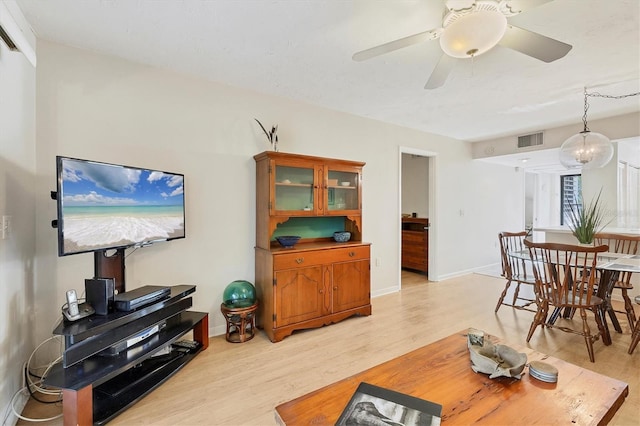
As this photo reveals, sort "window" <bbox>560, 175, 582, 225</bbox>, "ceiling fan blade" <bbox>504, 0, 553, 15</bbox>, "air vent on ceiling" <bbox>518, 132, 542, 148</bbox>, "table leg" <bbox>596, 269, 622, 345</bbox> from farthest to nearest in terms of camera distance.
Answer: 1. "window" <bbox>560, 175, 582, 225</bbox>
2. "air vent on ceiling" <bbox>518, 132, 542, 148</bbox>
3. "table leg" <bbox>596, 269, 622, 345</bbox>
4. "ceiling fan blade" <bbox>504, 0, 553, 15</bbox>

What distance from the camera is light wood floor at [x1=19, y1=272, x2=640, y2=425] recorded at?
1797 millimetres

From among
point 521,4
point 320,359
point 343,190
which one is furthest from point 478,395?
point 343,190

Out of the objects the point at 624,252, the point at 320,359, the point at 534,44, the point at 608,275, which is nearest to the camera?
the point at 534,44

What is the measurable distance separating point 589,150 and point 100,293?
448 centimetres

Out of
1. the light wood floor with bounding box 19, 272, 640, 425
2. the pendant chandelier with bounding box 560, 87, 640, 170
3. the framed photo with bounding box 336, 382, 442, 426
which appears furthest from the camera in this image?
the pendant chandelier with bounding box 560, 87, 640, 170

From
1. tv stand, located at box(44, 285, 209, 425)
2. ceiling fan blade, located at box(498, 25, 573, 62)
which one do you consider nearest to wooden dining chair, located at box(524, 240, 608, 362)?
ceiling fan blade, located at box(498, 25, 573, 62)

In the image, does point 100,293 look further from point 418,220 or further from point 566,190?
point 566,190

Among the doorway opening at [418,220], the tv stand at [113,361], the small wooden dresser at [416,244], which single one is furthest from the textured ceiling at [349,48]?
the small wooden dresser at [416,244]

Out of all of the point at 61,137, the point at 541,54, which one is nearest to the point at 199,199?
the point at 61,137

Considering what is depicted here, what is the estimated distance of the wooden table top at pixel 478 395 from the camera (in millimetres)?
1069

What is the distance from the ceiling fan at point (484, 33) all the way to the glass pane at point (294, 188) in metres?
1.49

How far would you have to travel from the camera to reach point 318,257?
3.00 meters

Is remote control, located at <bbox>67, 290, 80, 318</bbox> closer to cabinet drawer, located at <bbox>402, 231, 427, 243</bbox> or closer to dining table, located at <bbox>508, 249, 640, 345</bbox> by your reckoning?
dining table, located at <bbox>508, 249, 640, 345</bbox>

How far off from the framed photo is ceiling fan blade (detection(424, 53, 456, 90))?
193 cm
